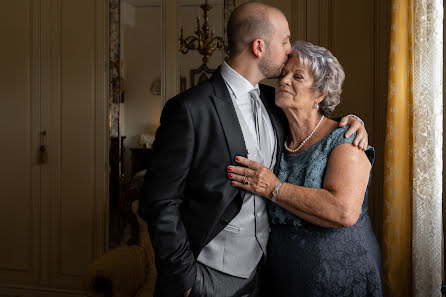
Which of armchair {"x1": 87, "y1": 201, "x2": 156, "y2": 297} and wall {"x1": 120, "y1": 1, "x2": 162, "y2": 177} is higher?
wall {"x1": 120, "y1": 1, "x2": 162, "y2": 177}

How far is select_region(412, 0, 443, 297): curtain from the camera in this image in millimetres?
1840

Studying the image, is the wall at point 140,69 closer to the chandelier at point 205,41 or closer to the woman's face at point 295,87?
the chandelier at point 205,41

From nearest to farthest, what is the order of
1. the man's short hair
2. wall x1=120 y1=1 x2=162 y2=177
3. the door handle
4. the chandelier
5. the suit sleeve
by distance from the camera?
1. the suit sleeve
2. the man's short hair
3. the chandelier
4. wall x1=120 y1=1 x2=162 y2=177
5. the door handle

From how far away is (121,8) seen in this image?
3.42 m

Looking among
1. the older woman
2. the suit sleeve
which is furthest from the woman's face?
the suit sleeve

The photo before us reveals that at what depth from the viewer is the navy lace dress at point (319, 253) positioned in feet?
4.98

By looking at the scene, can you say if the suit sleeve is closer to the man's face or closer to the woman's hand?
the woman's hand

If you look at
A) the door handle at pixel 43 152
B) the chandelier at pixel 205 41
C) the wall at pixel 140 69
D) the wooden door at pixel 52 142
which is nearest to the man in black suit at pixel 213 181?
the chandelier at pixel 205 41

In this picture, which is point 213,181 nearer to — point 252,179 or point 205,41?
point 252,179

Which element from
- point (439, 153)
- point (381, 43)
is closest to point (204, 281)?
point (439, 153)

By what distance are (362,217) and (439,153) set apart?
515mm

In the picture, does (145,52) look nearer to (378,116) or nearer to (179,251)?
(378,116)

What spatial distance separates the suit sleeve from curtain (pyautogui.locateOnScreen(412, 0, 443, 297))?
1.11m

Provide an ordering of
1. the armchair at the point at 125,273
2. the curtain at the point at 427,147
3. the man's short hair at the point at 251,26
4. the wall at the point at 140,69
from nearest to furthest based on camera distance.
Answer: the man's short hair at the point at 251,26
the curtain at the point at 427,147
the armchair at the point at 125,273
the wall at the point at 140,69
